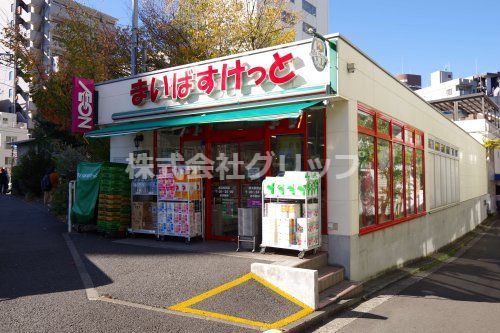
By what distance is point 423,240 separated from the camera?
12.6m

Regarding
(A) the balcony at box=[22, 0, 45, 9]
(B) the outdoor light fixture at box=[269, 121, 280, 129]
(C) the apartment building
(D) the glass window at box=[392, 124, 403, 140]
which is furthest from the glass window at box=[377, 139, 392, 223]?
(A) the balcony at box=[22, 0, 45, 9]

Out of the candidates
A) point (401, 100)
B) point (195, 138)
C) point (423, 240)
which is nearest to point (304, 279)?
point (195, 138)

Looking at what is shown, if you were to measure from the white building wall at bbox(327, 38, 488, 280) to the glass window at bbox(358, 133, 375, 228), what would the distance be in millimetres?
395

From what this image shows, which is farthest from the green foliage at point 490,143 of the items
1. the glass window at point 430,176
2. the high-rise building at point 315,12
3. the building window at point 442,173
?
the high-rise building at point 315,12

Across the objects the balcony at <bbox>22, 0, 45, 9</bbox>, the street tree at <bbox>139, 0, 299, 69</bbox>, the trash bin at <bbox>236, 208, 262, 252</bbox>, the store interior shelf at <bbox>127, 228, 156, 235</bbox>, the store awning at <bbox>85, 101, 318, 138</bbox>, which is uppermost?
the balcony at <bbox>22, 0, 45, 9</bbox>

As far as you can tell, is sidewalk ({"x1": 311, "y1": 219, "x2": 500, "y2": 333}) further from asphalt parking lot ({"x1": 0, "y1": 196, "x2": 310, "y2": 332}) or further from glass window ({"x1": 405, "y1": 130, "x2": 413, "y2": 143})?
glass window ({"x1": 405, "y1": 130, "x2": 413, "y2": 143})

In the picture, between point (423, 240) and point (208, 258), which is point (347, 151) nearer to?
point (208, 258)

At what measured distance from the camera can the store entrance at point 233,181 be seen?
9008 mm

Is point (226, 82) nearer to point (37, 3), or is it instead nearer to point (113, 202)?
point (113, 202)

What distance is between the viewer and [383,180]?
973cm

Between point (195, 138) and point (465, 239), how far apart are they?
14.7 metres

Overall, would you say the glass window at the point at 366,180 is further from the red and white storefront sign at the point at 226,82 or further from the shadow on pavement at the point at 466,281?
the red and white storefront sign at the point at 226,82

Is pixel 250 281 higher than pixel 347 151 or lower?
lower

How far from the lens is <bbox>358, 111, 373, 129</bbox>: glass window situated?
27.8ft
